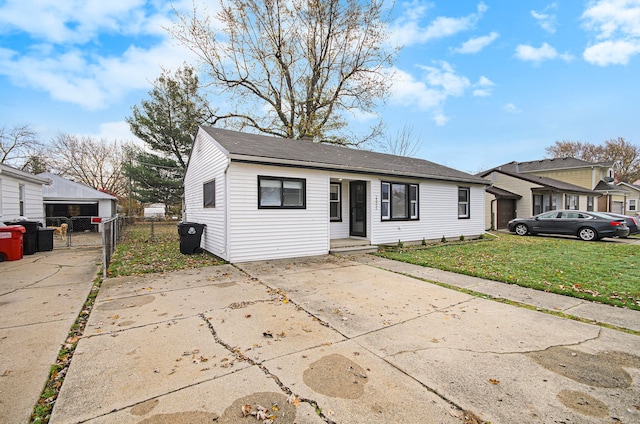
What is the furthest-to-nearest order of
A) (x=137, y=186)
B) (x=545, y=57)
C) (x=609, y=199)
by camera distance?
1. (x=609, y=199)
2. (x=137, y=186)
3. (x=545, y=57)

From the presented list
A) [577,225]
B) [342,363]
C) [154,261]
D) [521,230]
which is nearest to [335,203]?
[154,261]

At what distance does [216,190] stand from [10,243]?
608 cm

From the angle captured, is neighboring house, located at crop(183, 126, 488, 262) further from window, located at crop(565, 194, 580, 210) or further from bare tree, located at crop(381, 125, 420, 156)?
window, located at crop(565, 194, 580, 210)

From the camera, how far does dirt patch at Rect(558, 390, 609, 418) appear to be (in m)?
2.06

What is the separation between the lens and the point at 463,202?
13203 mm

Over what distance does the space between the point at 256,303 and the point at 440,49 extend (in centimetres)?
1589

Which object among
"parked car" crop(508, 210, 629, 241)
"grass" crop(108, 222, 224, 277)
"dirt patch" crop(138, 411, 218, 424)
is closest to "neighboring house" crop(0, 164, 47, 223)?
"grass" crop(108, 222, 224, 277)

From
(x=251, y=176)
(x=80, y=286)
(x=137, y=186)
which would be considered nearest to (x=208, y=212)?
(x=251, y=176)

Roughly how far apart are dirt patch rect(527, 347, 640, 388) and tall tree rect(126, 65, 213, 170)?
81.3 feet

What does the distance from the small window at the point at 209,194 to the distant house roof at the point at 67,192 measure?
14113 millimetres

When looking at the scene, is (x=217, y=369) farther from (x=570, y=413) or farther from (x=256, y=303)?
(x=570, y=413)

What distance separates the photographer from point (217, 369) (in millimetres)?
2605

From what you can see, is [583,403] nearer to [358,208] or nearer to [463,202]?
[358,208]

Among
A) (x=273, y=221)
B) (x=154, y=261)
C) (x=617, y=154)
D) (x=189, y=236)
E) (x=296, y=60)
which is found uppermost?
(x=296, y=60)
